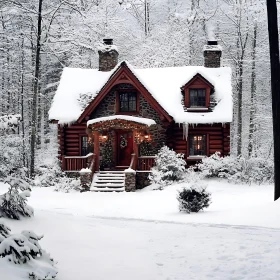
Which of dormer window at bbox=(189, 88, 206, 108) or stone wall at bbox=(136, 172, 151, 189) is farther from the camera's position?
dormer window at bbox=(189, 88, 206, 108)

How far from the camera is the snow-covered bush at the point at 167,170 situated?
21219 mm

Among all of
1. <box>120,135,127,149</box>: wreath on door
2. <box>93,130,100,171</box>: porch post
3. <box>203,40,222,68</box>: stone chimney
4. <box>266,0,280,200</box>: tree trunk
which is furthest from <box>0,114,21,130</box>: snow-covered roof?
<box>203,40,222,68</box>: stone chimney

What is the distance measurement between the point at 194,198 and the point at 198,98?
12.9 m

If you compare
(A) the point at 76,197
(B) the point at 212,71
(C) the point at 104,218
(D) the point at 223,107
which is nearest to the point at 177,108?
(D) the point at 223,107

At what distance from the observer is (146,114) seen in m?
24.4

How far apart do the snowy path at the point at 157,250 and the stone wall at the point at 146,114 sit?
13369mm

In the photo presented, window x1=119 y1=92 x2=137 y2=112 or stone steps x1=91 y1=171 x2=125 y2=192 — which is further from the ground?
window x1=119 y1=92 x2=137 y2=112

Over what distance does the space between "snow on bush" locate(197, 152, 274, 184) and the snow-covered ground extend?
21.0ft

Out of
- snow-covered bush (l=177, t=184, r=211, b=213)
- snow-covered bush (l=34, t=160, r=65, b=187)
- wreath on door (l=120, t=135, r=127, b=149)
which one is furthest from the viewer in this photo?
wreath on door (l=120, t=135, r=127, b=149)

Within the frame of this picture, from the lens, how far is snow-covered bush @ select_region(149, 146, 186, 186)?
21.2 m

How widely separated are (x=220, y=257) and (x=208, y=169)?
1374cm

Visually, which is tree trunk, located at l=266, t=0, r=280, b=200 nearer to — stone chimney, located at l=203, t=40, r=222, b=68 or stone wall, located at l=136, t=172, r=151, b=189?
stone wall, located at l=136, t=172, r=151, b=189

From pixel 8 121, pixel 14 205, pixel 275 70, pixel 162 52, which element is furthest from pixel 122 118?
pixel 8 121

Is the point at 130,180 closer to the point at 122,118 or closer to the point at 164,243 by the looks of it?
the point at 122,118
